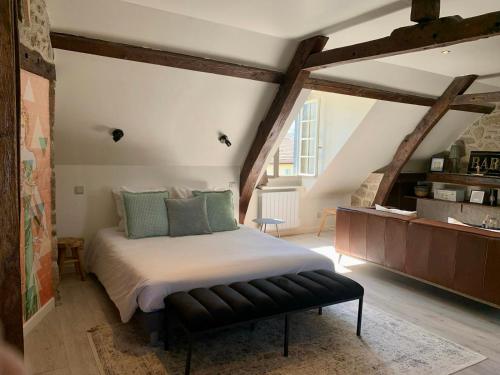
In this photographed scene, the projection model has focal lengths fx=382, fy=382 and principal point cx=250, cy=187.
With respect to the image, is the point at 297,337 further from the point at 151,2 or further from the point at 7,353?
the point at 151,2

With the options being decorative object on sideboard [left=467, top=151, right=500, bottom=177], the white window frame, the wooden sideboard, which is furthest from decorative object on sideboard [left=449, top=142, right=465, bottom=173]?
the wooden sideboard

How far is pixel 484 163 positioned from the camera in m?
6.09

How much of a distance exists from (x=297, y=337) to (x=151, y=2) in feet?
9.05

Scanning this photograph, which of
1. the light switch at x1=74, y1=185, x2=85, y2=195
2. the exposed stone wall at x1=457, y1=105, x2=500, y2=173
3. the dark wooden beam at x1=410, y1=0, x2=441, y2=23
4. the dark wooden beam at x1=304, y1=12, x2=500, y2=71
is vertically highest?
the dark wooden beam at x1=410, y1=0, x2=441, y2=23

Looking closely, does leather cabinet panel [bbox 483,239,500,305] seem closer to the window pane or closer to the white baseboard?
the window pane

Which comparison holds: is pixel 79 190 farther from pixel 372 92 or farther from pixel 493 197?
pixel 493 197

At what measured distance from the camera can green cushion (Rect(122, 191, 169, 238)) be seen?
381 centimetres

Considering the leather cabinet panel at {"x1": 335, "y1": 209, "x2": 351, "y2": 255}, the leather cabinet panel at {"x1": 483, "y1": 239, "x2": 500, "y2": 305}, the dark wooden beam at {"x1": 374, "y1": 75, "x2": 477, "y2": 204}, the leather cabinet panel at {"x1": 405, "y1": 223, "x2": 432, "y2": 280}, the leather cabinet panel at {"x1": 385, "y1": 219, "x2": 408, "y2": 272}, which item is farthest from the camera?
the dark wooden beam at {"x1": 374, "y1": 75, "x2": 477, "y2": 204}

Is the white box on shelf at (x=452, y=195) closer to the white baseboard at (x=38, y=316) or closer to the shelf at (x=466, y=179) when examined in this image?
the shelf at (x=466, y=179)

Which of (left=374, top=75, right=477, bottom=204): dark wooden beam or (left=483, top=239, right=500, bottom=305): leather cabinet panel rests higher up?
(left=374, top=75, right=477, bottom=204): dark wooden beam

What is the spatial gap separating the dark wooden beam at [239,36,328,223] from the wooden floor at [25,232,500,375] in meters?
1.60

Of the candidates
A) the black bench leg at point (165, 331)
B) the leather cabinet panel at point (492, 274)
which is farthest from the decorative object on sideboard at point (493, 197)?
the black bench leg at point (165, 331)

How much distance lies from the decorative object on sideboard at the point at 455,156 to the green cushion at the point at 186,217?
4.65 m

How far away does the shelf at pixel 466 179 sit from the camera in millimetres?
5641
